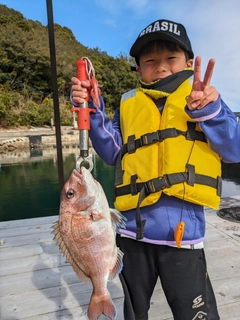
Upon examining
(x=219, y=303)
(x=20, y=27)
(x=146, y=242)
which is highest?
(x=20, y=27)

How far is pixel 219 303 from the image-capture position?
6.10 feet

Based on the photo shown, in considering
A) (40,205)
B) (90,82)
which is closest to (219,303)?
(90,82)

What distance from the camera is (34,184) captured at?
12242mm

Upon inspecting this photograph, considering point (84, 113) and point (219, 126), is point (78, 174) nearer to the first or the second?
point (84, 113)

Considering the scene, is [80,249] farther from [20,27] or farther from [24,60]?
[20,27]

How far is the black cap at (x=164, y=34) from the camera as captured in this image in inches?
49.4

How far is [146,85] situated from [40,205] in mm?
8420

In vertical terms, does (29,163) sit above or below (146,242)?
below

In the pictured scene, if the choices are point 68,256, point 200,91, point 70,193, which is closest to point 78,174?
point 70,193

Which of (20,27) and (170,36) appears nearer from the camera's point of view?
(170,36)

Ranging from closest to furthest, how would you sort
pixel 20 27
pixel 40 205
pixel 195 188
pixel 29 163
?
pixel 195 188 < pixel 40 205 < pixel 29 163 < pixel 20 27

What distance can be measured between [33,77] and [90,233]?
3802 centimetres

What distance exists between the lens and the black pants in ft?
4.00

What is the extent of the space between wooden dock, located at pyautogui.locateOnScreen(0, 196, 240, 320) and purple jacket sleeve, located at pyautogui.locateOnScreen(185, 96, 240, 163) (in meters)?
1.28
